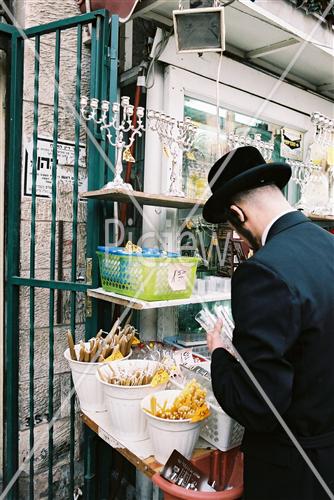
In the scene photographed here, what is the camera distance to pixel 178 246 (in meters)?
2.48

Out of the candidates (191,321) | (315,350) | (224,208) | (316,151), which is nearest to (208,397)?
(315,350)

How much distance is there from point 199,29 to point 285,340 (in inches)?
58.5

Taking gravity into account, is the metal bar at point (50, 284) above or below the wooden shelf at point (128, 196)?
below

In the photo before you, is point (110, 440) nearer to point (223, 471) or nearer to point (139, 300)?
point (223, 471)

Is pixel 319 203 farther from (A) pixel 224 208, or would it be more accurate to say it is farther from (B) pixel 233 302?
(B) pixel 233 302

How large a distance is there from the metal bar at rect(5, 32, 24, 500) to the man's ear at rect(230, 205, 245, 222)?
1.25 metres

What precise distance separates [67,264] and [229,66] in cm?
158

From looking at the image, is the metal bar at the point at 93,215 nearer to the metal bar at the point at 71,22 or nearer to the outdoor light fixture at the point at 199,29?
the metal bar at the point at 71,22

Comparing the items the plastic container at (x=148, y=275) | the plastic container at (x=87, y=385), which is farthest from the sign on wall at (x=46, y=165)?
the plastic container at (x=87, y=385)

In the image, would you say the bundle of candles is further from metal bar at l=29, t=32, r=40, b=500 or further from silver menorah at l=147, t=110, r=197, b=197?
silver menorah at l=147, t=110, r=197, b=197

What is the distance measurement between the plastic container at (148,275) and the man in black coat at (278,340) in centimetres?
42

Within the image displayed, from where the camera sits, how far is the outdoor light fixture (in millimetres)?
1832

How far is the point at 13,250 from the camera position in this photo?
2064 millimetres

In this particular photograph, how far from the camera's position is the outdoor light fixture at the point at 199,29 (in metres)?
1.83
